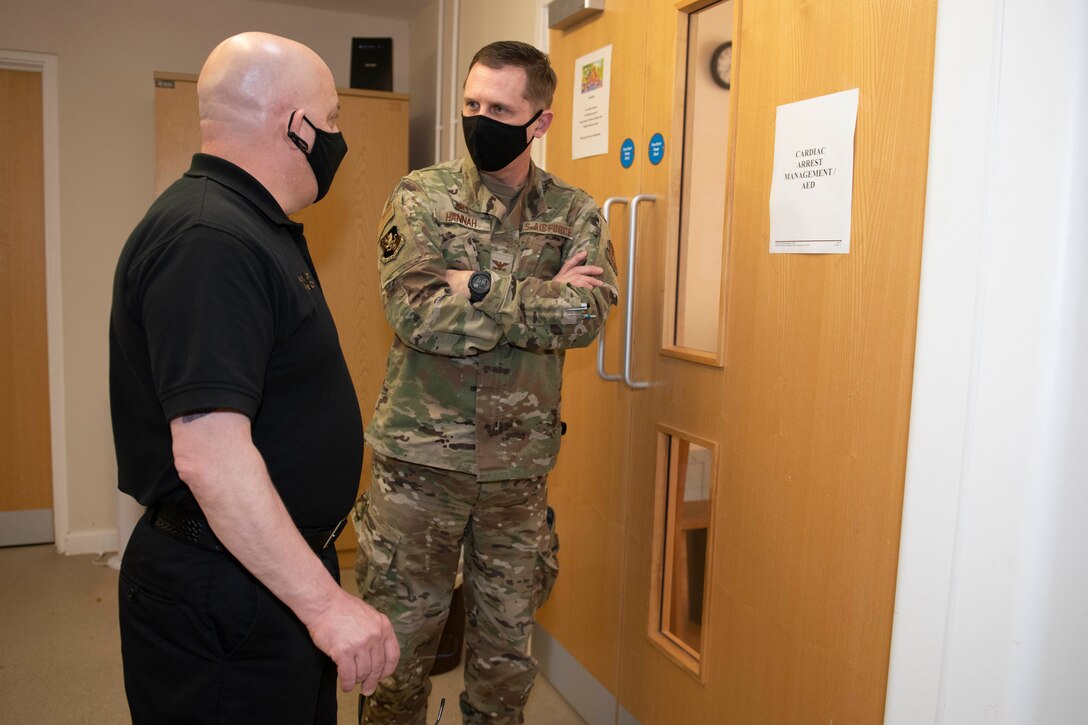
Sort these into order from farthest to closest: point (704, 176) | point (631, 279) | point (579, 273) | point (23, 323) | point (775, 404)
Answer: point (23, 323)
point (631, 279)
point (704, 176)
point (579, 273)
point (775, 404)

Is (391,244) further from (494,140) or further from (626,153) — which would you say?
(626,153)

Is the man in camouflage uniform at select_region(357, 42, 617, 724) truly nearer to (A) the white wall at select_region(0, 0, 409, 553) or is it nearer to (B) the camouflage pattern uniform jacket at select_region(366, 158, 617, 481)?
(B) the camouflage pattern uniform jacket at select_region(366, 158, 617, 481)

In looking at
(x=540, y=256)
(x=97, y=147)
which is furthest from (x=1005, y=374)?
(x=97, y=147)

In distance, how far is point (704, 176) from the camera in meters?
1.96

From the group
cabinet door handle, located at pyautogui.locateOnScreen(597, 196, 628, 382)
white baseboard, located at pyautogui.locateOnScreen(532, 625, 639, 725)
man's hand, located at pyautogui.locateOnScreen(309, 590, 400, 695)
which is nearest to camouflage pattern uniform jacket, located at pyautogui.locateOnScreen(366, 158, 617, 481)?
cabinet door handle, located at pyautogui.locateOnScreen(597, 196, 628, 382)

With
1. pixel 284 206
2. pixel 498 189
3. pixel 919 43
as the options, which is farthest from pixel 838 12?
pixel 284 206

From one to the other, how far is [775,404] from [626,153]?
2.84ft

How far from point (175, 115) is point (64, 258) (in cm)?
89

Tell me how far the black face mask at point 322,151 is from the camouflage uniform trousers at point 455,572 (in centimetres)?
77

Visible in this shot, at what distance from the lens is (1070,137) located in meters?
1.12

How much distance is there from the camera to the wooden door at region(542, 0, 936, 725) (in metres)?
1.42

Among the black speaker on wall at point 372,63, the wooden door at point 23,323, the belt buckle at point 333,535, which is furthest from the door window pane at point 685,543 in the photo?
the wooden door at point 23,323

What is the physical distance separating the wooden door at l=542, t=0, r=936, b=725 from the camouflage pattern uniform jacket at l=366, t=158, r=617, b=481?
0.98 feet

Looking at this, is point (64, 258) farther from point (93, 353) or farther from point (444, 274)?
point (444, 274)
